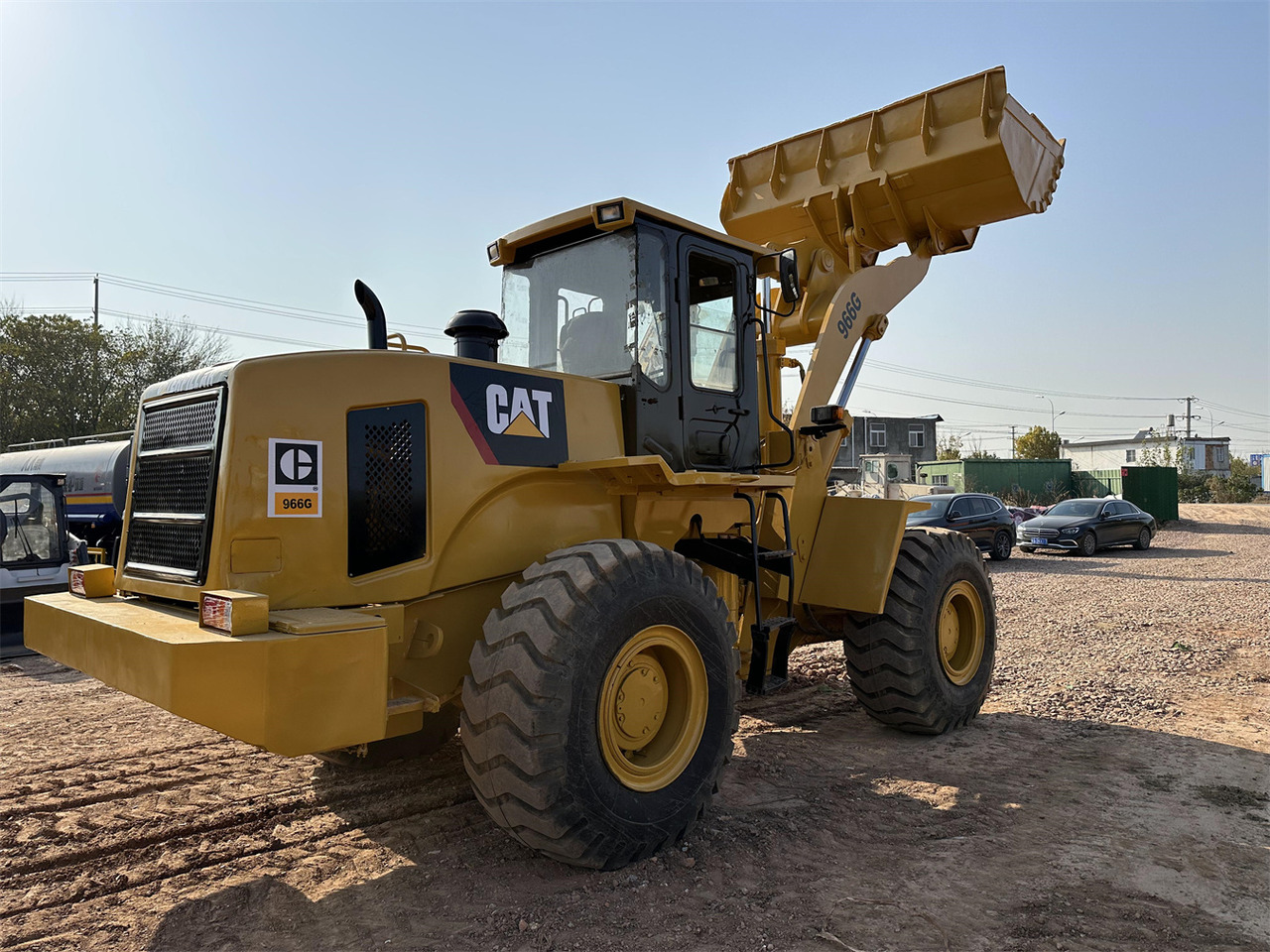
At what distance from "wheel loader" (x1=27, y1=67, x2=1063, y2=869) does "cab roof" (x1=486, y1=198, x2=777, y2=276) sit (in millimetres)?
18

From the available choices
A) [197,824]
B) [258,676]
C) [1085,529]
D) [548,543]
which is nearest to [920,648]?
[548,543]

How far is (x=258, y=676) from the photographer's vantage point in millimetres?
3004

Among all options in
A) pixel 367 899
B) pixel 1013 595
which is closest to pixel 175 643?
pixel 367 899

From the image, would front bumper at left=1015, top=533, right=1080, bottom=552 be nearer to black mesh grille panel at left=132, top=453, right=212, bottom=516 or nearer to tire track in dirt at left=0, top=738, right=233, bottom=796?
tire track in dirt at left=0, top=738, right=233, bottom=796

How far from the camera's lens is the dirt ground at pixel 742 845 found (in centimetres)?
334

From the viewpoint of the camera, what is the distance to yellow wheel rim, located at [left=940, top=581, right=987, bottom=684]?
252 inches

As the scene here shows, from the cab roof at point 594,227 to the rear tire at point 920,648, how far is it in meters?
2.37

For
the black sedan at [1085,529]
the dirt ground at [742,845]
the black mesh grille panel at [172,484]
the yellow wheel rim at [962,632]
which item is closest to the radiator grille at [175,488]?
the black mesh grille panel at [172,484]

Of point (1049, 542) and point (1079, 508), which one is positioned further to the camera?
point (1079, 508)

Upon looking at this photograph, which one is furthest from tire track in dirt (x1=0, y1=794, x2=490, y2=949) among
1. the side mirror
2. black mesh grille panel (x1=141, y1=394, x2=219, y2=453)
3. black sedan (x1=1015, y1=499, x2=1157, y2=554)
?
black sedan (x1=1015, y1=499, x2=1157, y2=554)

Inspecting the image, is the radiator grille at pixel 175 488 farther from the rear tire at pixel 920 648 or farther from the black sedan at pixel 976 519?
the black sedan at pixel 976 519

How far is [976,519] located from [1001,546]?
1.34 meters

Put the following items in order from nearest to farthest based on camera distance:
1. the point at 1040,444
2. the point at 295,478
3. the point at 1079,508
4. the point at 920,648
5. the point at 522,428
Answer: the point at 295,478
the point at 522,428
the point at 920,648
the point at 1079,508
the point at 1040,444

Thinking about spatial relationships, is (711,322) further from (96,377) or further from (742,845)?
(96,377)
